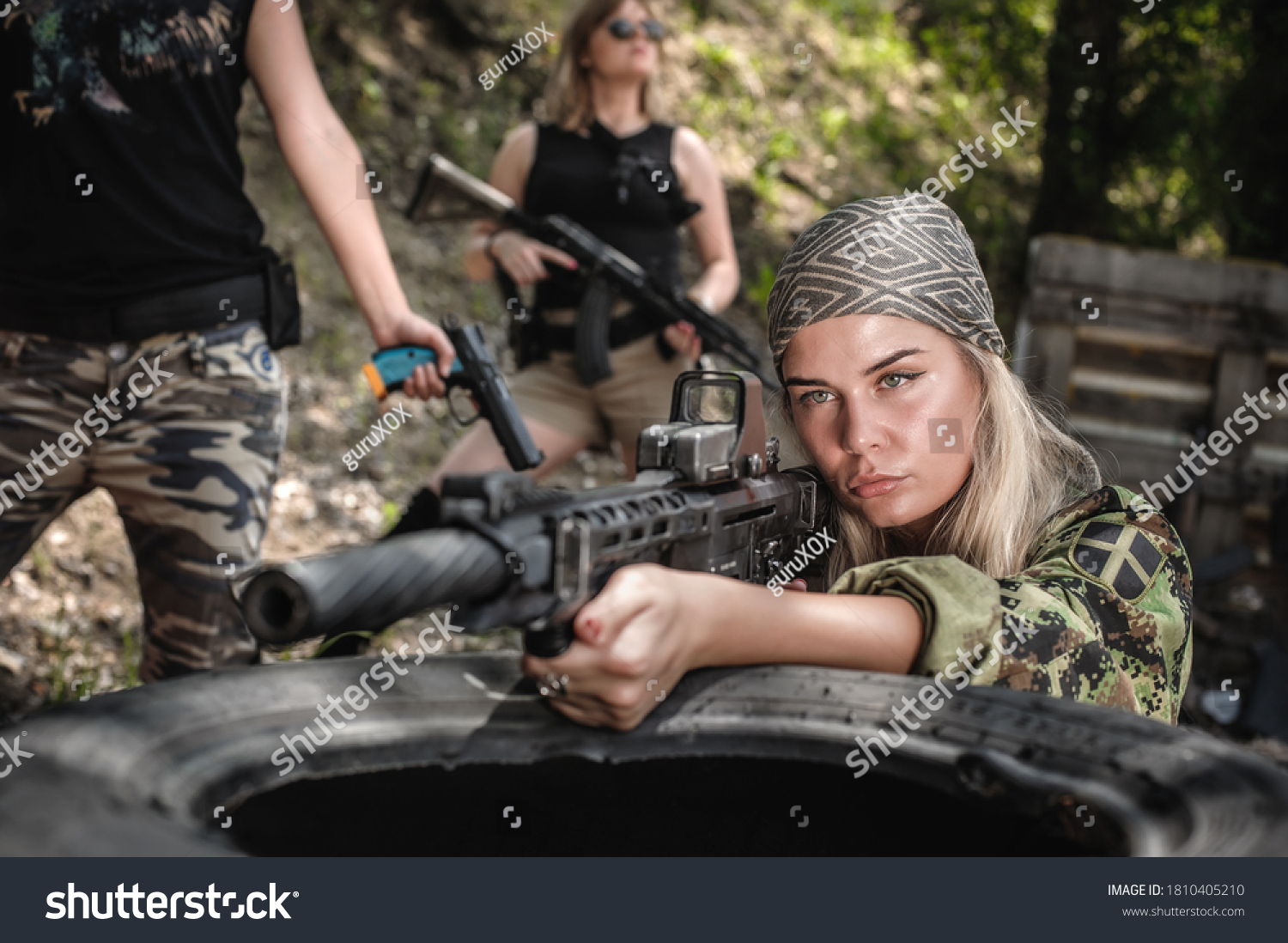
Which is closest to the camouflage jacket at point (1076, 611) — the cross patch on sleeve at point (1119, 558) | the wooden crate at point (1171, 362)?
the cross patch on sleeve at point (1119, 558)

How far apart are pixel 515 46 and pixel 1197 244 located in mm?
5497

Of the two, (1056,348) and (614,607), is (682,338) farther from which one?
(614,607)

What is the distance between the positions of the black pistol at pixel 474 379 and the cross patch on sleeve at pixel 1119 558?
1.53 meters

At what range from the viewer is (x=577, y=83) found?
12.7 feet

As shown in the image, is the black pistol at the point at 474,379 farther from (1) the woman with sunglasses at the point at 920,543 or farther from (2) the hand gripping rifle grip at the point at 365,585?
(2) the hand gripping rifle grip at the point at 365,585

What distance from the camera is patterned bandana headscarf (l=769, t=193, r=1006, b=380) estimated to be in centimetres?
167

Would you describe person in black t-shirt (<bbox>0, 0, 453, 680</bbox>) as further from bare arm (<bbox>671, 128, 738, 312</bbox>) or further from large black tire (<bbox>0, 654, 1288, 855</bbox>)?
bare arm (<bbox>671, 128, 738, 312</bbox>)

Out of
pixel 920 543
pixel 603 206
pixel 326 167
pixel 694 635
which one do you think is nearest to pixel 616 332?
pixel 603 206

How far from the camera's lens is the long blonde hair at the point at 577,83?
384 cm

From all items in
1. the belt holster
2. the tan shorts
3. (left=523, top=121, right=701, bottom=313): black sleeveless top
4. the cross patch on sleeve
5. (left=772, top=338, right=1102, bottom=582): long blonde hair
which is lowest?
the cross patch on sleeve

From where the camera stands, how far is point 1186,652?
1546 millimetres

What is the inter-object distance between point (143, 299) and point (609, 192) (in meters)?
2.05

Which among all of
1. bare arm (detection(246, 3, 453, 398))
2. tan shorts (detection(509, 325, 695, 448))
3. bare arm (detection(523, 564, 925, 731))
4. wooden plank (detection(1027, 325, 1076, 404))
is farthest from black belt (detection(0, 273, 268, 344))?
wooden plank (detection(1027, 325, 1076, 404))

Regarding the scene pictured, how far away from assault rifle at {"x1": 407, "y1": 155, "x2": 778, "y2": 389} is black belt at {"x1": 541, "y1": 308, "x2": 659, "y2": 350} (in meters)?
0.03
